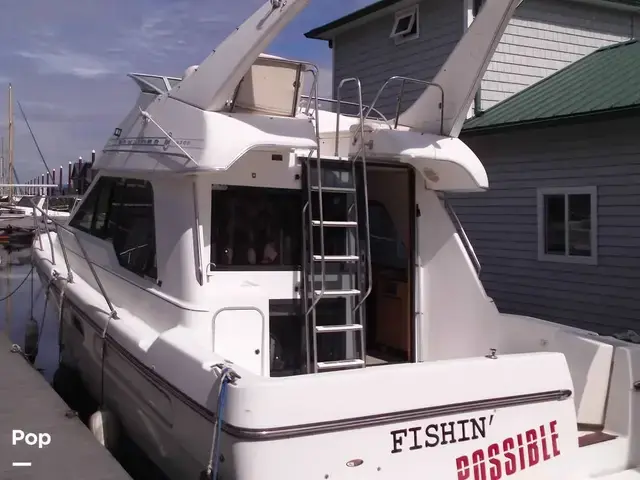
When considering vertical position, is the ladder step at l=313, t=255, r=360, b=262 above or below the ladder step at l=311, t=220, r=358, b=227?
below

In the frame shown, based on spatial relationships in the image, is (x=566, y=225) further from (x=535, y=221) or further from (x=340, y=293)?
(x=340, y=293)

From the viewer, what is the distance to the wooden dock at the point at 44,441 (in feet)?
12.5

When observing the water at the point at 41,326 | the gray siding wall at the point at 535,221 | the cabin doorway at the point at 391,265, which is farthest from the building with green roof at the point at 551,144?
the water at the point at 41,326

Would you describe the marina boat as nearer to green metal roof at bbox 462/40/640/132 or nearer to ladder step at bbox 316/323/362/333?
ladder step at bbox 316/323/362/333

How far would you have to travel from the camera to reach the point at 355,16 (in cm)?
1343

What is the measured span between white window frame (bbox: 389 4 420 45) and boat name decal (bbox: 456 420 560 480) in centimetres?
983

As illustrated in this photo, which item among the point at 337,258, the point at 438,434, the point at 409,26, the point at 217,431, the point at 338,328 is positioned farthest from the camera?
the point at 409,26

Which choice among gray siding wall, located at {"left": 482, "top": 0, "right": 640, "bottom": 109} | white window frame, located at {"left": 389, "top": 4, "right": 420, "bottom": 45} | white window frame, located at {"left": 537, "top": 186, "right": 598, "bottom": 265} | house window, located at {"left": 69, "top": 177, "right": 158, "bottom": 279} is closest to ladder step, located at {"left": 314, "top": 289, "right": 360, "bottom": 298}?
house window, located at {"left": 69, "top": 177, "right": 158, "bottom": 279}

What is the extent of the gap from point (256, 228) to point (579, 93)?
22.8ft

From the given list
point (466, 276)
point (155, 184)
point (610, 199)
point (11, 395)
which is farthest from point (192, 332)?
point (610, 199)

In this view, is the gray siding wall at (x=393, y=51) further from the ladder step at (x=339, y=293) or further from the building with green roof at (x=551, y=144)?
the ladder step at (x=339, y=293)

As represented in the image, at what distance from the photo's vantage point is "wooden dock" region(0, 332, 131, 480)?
3.81 metres

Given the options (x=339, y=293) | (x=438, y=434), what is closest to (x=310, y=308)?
(x=339, y=293)

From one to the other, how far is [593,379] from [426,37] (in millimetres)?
9103
